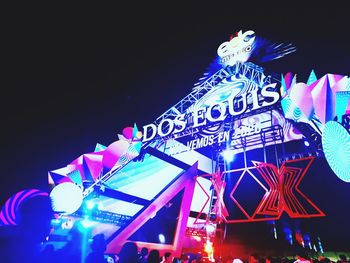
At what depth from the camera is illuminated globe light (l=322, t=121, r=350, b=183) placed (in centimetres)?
662

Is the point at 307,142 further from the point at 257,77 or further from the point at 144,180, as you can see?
the point at 144,180

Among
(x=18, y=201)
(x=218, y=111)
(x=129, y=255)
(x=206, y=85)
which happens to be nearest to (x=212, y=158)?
(x=206, y=85)

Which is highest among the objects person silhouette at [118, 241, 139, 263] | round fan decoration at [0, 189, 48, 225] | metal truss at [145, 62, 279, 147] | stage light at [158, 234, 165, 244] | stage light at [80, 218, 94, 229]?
metal truss at [145, 62, 279, 147]

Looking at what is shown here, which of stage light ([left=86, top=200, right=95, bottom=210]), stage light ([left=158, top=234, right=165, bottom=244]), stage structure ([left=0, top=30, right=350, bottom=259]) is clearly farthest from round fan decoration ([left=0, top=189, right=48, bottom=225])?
stage light ([left=158, top=234, right=165, bottom=244])

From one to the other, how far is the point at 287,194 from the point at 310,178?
4547 millimetres

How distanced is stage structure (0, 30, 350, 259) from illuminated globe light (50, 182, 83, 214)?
0.04 metres

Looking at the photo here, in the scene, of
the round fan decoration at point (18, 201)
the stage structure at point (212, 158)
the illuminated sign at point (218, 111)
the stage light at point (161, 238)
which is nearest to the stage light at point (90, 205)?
the stage structure at point (212, 158)

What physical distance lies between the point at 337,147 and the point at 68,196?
1094 cm

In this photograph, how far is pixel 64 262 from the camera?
11.1 ft

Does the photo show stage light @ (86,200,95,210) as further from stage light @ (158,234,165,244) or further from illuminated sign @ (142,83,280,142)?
illuminated sign @ (142,83,280,142)

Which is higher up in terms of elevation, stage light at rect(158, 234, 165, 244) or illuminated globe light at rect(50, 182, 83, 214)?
illuminated globe light at rect(50, 182, 83, 214)

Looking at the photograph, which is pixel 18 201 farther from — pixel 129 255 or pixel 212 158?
pixel 212 158

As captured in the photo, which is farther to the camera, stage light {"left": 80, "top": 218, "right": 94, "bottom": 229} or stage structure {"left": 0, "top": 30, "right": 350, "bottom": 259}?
stage light {"left": 80, "top": 218, "right": 94, "bottom": 229}

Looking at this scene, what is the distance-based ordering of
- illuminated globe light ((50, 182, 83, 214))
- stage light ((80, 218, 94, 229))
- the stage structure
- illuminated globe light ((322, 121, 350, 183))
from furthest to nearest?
stage light ((80, 218, 94, 229)), illuminated globe light ((50, 182, 83, 214)), the stage structure, illuminated globe light ((322, 121, 350, 183))
